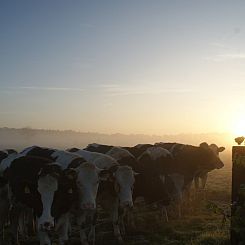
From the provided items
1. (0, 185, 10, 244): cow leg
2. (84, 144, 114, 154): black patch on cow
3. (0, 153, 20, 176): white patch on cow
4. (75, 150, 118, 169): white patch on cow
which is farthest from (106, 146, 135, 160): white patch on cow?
(0, 185, 10, 244): cow leg

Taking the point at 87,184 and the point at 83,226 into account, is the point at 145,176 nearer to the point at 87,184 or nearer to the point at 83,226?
the point at 83,226

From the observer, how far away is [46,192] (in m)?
11.0

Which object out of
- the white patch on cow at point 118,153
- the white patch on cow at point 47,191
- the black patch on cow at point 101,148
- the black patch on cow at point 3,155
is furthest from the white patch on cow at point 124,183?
the black patch on cow at point 101,148

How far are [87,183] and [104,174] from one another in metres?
1.01

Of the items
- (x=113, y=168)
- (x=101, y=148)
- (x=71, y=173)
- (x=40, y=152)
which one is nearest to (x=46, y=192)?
(x=71, y=173)

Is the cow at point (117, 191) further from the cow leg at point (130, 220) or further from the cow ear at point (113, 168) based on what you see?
the cow leg at point (130, 220)

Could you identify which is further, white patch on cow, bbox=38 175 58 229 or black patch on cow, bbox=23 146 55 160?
black patch on cow, bbox=23 146 55 160

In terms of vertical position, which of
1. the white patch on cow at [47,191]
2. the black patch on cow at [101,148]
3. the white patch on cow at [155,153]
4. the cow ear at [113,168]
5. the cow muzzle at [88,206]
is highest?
the black patch on cow at [101,148]

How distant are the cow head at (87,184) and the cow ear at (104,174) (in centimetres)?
49

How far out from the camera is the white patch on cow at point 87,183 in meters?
11.9

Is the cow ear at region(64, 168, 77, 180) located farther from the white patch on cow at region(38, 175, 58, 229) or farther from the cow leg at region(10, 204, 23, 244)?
the cow leg at region(10, 204, 23, 244)

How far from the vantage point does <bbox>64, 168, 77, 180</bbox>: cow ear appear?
1193 centimetres

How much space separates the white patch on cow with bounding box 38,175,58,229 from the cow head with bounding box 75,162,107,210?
3.59ft

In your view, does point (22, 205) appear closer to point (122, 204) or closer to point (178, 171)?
point (122, 204)
